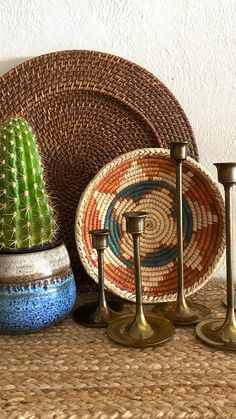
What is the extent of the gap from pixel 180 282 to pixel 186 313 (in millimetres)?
55

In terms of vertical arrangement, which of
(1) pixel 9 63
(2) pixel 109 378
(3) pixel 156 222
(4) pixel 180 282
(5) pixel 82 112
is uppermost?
(1) pixel 9 63

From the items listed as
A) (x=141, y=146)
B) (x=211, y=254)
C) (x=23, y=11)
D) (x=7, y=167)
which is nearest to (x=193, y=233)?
(x=211, y=254)

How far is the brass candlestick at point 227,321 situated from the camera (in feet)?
2.25

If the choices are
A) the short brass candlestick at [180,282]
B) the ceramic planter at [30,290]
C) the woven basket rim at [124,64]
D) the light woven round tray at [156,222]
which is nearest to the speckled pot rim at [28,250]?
the ceramic planter at [30,290]

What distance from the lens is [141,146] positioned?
3.03 ft

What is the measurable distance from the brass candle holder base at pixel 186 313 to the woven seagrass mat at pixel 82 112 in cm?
22

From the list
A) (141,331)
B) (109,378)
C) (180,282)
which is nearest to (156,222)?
(180,282)

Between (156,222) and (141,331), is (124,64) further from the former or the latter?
(141,331)

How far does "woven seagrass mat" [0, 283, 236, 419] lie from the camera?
0.54m

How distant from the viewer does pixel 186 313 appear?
2.63 ft

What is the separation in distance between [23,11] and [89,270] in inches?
21.3

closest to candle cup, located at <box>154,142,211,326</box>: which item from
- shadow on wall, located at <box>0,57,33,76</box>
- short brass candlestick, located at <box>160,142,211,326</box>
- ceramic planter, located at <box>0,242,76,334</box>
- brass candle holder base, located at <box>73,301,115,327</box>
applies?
short brass candlestick, located at <box>160,142,211,326</box>

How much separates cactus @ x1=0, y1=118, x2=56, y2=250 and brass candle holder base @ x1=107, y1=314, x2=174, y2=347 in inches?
7.6

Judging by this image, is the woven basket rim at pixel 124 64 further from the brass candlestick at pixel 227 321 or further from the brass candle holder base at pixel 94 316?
the brass candle holder base at pixel 94 316
